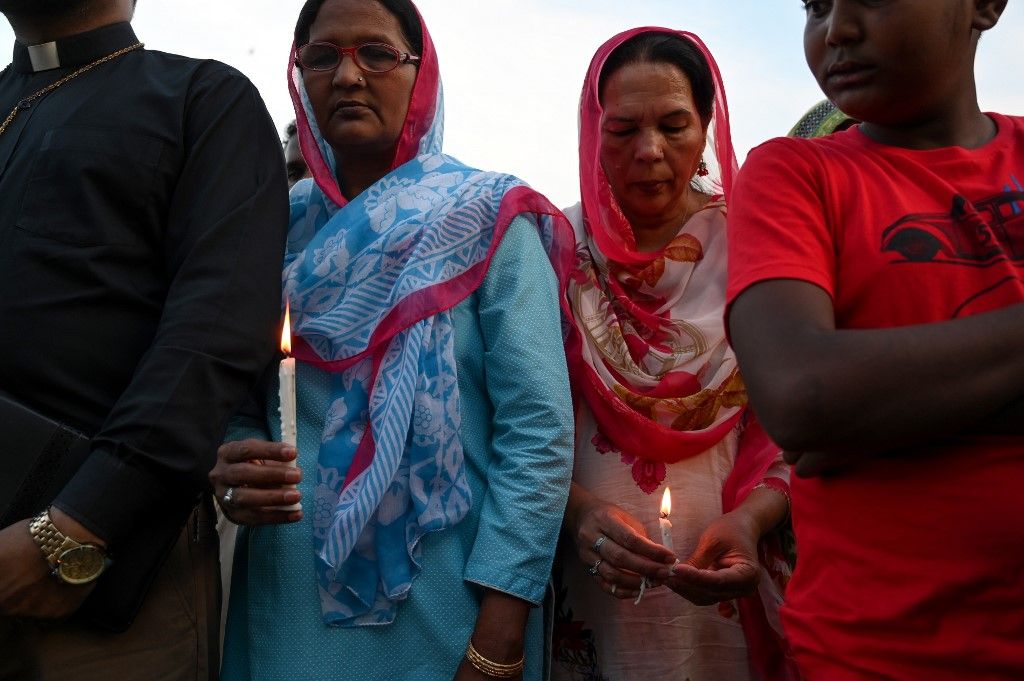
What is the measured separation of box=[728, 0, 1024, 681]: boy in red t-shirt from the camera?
4.66 ft

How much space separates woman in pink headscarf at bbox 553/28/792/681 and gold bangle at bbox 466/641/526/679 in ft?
1.05

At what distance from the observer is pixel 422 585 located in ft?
8.01

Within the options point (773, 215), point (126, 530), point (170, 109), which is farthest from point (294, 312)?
point (773, 215)

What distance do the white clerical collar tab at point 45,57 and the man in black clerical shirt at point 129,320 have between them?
20 millimetres

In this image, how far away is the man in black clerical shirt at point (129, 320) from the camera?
209 centimetres

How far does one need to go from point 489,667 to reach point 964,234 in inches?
55.6

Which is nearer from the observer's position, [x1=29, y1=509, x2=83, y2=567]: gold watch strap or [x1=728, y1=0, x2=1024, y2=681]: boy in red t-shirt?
[x1=728, y1=0, x2=1024, y2=681]: boy in red t-shirt

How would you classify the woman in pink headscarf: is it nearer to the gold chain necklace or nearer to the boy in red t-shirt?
the boy in red t-shirt

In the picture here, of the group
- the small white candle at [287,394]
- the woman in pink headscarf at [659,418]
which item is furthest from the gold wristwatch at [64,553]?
the woman in pink headscarf at [659,418]

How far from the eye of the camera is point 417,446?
251 centimetres

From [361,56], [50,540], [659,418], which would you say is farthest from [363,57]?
[50,540]

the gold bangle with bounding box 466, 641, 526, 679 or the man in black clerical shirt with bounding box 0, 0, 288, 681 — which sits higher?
the man in black clerical shirt with bounding box 0, 0, 288, 681

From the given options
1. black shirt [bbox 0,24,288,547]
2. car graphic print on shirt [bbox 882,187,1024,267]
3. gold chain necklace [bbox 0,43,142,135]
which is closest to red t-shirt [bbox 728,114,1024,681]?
car graphic print on shirt [bbox 882,187,1024,267]

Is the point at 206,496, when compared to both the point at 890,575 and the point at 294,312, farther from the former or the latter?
the point at 890,575
